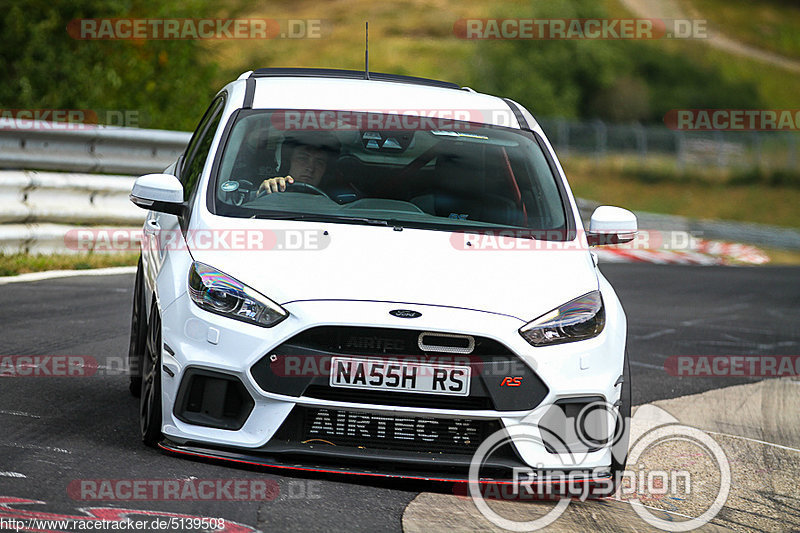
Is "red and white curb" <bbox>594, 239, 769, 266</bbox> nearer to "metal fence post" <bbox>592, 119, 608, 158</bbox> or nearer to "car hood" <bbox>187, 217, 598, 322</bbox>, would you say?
"car hood" <bbox>187, 217, 598, 322</bbox>

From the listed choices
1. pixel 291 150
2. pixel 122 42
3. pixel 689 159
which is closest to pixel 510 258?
pixel 291 150

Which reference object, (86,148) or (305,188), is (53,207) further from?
(305,188)

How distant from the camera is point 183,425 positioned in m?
4.82

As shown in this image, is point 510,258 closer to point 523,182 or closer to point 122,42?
point 523,182

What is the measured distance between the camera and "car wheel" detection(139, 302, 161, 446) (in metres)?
5.00

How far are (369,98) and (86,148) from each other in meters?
6.86

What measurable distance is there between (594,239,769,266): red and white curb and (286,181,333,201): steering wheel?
11720mm

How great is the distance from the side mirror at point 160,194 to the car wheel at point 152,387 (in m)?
0.48

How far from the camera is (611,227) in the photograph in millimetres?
5844

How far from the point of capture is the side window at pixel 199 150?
5.88 metres

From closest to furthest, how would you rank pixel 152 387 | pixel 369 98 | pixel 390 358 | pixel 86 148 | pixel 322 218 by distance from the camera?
pixel 390 358
pixel 152 387
pixel 322 218
pixel 369 98
pixel 86 148

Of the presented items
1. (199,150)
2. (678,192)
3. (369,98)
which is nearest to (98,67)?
(199,150)

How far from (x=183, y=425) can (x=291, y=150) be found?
1.67 m

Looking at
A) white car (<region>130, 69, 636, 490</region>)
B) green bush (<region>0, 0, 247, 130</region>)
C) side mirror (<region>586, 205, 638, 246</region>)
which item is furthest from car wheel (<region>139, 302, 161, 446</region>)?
green bush (<region>0, 0, 247, 130</region>)
